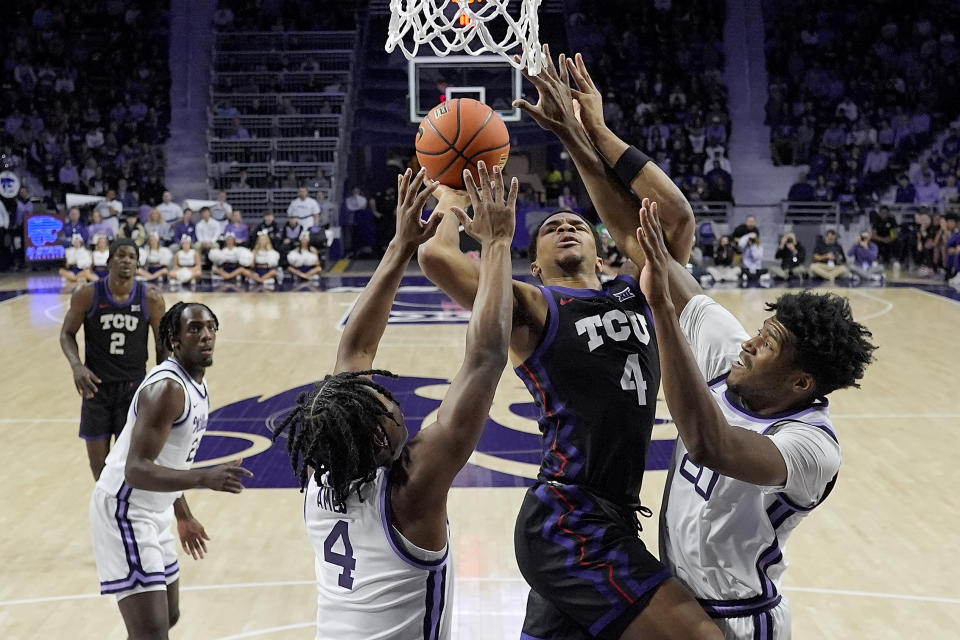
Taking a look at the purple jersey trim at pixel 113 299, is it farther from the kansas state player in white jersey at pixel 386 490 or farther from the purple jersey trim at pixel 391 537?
the purple jersey trim at pixel 391 537

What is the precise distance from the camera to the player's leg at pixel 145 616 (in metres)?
3.89

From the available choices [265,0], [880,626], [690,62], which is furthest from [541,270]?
[265,0]

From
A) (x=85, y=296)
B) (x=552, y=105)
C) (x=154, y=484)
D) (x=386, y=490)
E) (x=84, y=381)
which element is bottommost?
(x=154, y=484)

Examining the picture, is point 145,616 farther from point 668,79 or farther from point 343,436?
point 668,79

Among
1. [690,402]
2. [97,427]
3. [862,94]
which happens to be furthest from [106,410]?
[862,94]

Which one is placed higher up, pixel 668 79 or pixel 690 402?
pixel 668 79

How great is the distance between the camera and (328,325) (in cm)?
1319

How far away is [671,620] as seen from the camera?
2.77 m

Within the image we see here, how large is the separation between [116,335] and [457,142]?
3.39 meters

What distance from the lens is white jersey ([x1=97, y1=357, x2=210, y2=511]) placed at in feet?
13.7

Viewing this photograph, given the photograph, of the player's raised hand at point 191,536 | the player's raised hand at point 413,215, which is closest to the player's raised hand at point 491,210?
the player's raised hand at point 413,215

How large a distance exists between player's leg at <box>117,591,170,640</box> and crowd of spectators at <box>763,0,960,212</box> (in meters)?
19.8

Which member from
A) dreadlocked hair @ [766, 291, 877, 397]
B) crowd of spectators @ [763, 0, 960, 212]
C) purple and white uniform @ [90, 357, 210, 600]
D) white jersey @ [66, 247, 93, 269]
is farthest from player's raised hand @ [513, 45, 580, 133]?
crowd of spectators @ [763, 0, 960, 212]

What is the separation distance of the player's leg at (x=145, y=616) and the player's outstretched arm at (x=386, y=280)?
5.24 ft
